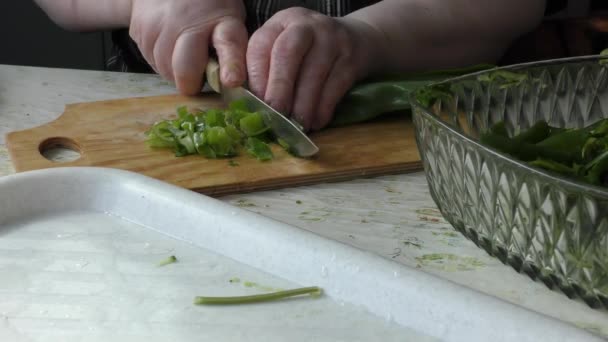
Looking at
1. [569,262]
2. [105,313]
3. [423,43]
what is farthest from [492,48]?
[105,313]

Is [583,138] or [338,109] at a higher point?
[583,138]

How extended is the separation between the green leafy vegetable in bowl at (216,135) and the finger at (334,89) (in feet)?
0.32

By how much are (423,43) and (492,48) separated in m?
0.19

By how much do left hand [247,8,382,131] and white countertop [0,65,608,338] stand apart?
0.68 feet

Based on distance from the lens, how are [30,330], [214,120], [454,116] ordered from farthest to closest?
1. [214,120]
2. [454,116]
3. [30,330]

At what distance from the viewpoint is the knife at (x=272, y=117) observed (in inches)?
38.6

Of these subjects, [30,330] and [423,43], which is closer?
[30,330]

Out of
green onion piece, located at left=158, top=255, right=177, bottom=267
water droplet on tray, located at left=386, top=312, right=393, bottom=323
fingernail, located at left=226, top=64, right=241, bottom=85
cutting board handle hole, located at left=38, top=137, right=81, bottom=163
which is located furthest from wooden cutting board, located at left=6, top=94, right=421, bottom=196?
water droplet on tray, located at left=386, top=312, right=393, bottom=323

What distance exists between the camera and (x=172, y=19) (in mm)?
1257

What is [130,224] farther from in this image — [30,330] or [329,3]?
[329,3]

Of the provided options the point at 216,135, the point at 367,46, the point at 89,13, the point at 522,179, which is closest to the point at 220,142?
the point at 216,135

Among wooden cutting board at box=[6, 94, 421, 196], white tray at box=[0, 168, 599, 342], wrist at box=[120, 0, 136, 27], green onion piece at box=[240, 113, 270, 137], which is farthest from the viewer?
wrist at box=[120, 0, 136, 27]

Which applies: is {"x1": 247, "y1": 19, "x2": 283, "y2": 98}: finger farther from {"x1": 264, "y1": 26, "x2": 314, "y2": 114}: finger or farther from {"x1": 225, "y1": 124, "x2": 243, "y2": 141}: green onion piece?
{"x1": 225, "y1": 124, "x2": 243, "y2": 141}: green onion piece

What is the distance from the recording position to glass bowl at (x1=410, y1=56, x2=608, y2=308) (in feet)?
1.97
